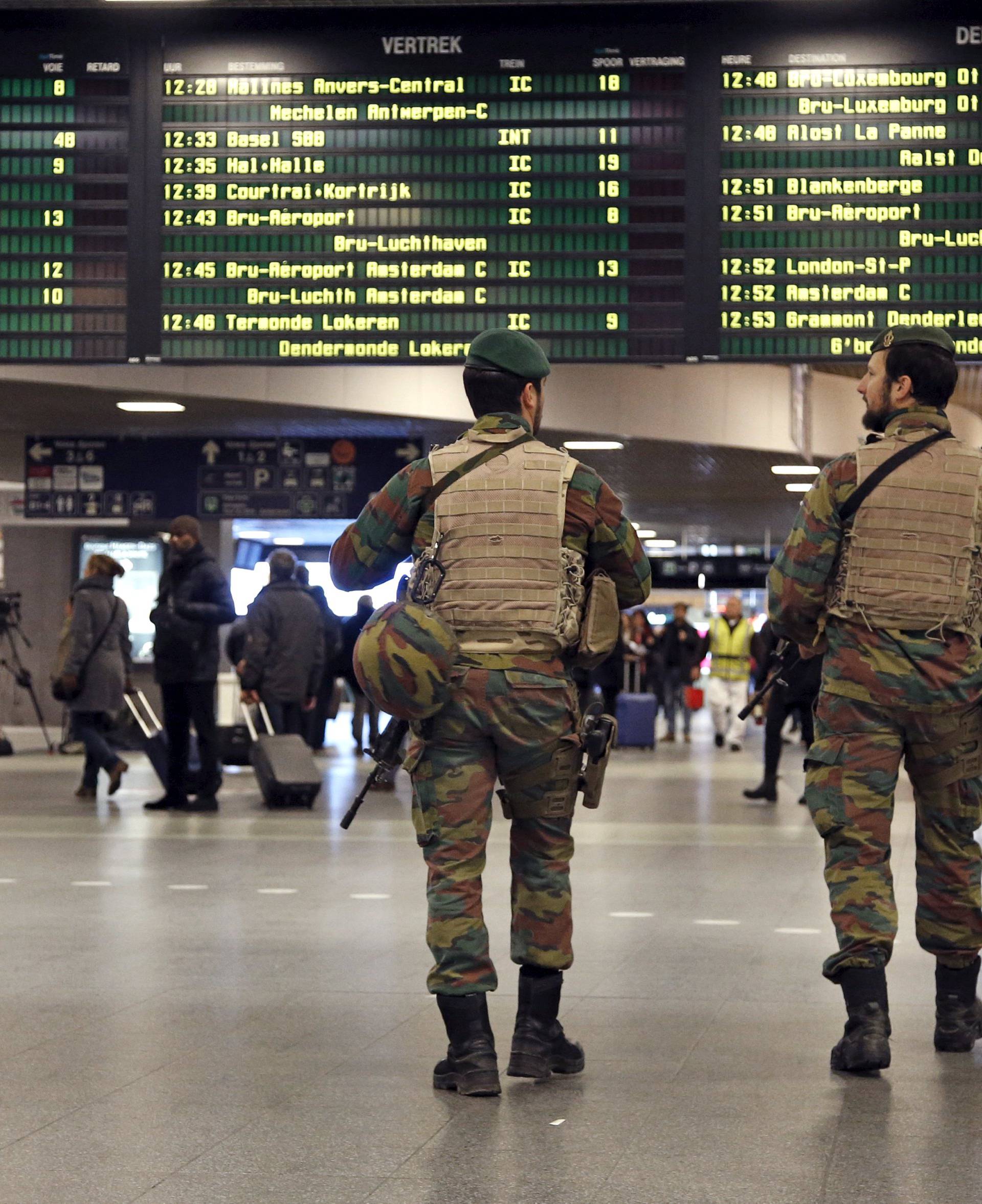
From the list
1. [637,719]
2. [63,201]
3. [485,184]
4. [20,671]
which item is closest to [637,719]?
[637,719]

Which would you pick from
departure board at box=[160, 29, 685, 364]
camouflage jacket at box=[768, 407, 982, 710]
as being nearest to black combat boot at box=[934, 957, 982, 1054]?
camouflage jacket at box=[768, 407, 982, 710]

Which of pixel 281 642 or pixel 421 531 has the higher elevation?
pixel 421 531

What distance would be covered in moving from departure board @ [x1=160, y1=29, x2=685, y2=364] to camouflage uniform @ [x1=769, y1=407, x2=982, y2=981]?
4.51 metres

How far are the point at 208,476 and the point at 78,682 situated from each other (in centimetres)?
386

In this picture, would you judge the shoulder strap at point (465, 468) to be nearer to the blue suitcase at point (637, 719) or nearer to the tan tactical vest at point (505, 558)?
the tan tactical vest at point (505, 558)

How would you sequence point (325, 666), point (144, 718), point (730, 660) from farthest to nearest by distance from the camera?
point (730, 660) → point (144, 718) → point (325, 666)

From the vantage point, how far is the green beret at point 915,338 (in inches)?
189

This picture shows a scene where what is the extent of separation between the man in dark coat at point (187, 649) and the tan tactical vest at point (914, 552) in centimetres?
723

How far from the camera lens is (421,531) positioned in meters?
4.48

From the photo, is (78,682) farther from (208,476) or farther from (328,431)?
(328,431)

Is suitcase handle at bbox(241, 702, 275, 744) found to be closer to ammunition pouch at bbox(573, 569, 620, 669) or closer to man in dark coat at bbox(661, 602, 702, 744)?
ammunition pouch at bbox(573, 569, 620, 669)

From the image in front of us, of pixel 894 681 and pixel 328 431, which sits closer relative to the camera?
pixel 894 681

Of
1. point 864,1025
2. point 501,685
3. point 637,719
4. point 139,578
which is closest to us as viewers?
point 501,685

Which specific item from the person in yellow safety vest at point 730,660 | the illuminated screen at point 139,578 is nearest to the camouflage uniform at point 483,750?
the person in yellow safety vest at point 730,660
